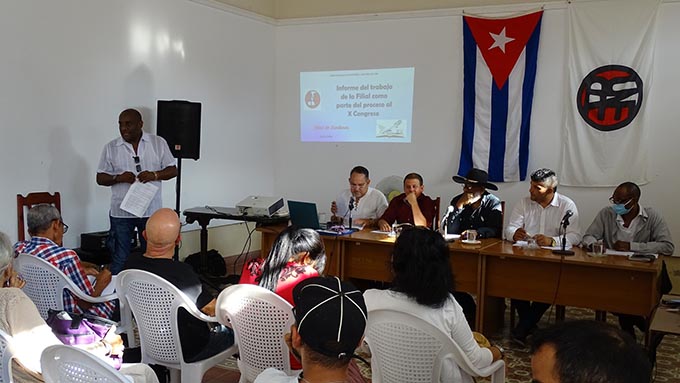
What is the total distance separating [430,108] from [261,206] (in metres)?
2.41

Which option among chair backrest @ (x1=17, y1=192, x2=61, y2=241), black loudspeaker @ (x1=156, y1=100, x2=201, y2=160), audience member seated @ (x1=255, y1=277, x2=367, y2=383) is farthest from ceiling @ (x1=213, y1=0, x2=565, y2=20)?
audience member seated @ (x1=255, y1=277, x2=367, y2=383)

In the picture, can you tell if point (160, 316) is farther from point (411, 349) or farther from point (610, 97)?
point (610, 97)

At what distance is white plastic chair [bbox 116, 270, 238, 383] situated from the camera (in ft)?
8.74

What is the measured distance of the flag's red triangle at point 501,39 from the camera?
639 centimetres

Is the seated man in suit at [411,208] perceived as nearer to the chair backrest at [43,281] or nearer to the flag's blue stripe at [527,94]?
the flag's blue stripe at [527,94]

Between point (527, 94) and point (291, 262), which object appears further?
point (527, 94)

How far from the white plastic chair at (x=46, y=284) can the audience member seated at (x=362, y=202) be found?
2.76m

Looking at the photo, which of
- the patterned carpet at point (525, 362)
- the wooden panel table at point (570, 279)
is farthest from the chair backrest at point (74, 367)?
the wooden panel table at point (570, 279)

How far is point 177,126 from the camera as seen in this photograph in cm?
582

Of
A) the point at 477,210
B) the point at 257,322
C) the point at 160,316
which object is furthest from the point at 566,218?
the point at 160,316

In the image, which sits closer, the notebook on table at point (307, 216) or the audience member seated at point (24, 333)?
the audience member seated at point (24, 333)

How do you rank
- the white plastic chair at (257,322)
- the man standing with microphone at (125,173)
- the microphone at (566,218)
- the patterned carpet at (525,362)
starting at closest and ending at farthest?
the white plastic chair at (257,322) → the patterned carpet at (525,362) → the microphone at (566,218) → the man standing with microphone at (125,173)

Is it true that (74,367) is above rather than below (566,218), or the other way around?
below

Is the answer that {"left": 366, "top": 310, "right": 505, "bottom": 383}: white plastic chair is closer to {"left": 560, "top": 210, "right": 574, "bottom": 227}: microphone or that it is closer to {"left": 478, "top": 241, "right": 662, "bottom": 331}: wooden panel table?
{"left": 478, "top": 241, "right": 662, "bottom": 331}: wooden panel table
